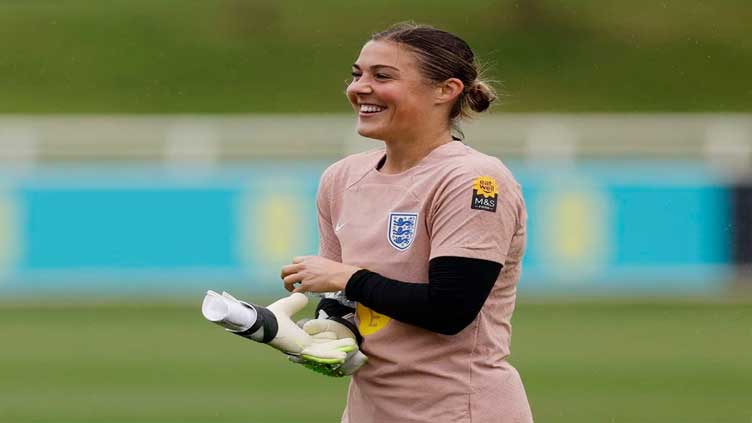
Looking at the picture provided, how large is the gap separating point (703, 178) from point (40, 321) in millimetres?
5996

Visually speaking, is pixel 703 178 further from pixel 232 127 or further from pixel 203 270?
pixel 232 127

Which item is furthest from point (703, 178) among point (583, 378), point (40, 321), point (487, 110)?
point (487, 110)

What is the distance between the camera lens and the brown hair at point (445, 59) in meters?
4.17

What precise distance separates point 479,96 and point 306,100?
21.0m


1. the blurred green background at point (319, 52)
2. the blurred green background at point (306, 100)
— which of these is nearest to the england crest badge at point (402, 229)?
the blurred green background at point (306, 100)

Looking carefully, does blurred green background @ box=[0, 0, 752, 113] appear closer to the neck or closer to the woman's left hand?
the neck

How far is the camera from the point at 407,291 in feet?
13.0

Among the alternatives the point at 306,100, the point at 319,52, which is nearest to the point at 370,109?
the point at 306,100

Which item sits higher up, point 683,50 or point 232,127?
point 683,50

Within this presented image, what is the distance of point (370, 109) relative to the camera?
4.18 metres

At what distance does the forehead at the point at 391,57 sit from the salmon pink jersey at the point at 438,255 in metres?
0.23

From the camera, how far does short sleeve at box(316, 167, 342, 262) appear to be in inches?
169

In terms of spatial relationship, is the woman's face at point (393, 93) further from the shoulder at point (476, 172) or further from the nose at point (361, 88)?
the shoulder at point (476, 172)

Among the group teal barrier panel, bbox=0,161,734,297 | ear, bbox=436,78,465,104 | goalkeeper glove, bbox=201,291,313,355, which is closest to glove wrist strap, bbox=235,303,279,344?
goalkeeper glove, bbox=201,291,313,355
